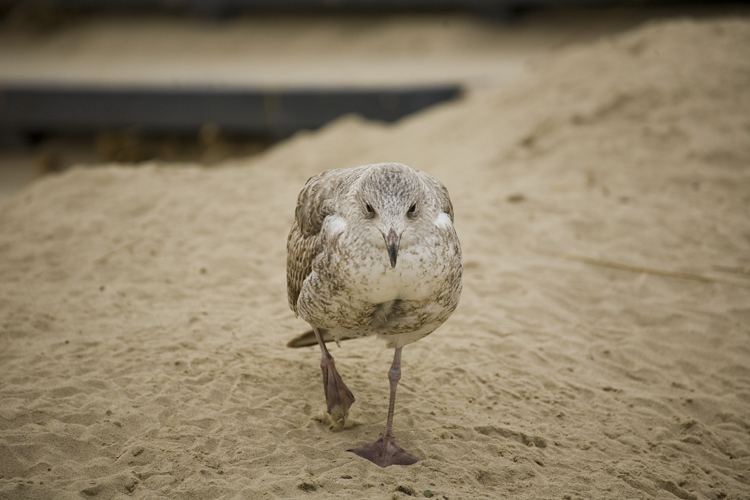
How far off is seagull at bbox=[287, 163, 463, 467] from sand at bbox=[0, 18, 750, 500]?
2.16 ft

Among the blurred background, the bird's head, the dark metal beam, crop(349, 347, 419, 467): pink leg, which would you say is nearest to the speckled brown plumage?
the bird's head

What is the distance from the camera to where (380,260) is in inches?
118

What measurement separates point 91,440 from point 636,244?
4.96 meters

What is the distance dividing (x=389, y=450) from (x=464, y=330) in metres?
1.57

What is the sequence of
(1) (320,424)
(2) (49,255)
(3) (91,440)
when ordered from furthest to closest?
(2) (49,255)
(1) (320,424)
(3) (91,440)

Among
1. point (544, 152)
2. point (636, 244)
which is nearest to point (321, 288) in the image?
point (636, 244)

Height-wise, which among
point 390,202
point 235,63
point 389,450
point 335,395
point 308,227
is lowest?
point 389,450

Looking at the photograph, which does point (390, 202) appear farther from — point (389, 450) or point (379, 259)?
point (389, 450)

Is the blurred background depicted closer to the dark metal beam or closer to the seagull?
the dark metal beam

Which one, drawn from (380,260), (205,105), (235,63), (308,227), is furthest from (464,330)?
(235,63)

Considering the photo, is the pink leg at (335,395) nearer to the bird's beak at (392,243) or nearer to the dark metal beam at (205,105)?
the bird's beak at (392,243)

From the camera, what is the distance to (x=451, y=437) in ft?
12.5

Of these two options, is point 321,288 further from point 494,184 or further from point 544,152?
point 544,152

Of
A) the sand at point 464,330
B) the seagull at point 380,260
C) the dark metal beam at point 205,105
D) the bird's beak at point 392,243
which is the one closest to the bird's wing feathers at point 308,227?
the seagull at point 380,260
